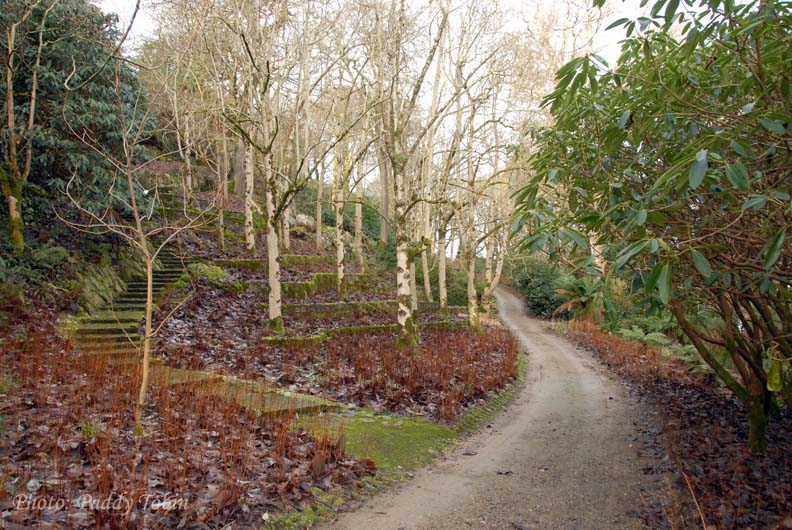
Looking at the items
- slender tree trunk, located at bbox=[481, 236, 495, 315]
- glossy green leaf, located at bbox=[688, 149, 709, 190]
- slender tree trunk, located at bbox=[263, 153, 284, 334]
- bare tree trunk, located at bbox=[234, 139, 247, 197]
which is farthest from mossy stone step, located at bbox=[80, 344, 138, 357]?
bare tree trunk, located at bbox=[234, 139, 247, 197]

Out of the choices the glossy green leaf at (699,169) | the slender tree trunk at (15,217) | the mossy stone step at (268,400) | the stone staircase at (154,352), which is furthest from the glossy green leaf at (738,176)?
the slender tree trunk at (15,217)

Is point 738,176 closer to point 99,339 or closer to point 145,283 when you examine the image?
point 99,339

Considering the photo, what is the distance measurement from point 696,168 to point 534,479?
13.1ft

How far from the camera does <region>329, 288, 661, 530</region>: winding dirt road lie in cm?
416

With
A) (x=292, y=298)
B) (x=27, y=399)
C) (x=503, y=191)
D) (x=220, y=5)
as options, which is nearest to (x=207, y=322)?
(x=292, y=298)

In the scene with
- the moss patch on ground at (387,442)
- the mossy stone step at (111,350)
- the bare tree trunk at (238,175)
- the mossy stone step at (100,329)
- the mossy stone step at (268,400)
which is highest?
the bare tree trunk at (238,175)

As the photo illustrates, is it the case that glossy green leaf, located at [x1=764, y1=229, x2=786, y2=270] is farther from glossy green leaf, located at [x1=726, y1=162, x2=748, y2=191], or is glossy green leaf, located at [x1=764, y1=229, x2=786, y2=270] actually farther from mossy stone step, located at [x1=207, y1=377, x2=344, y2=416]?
mossy stone step, located at [x1=207, y1=377, x2=344, y2=416]

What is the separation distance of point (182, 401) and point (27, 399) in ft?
4.96

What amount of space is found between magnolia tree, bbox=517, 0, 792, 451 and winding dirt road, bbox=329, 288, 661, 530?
1.81m

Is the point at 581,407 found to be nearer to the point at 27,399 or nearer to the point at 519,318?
the point at 27,399

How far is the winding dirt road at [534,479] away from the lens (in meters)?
4.16

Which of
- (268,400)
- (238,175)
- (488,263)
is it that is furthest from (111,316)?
(238,175)

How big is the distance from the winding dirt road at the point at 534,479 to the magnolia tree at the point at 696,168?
71.4 inches

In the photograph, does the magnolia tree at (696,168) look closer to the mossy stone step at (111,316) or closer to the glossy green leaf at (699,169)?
the glossy green leaf at (699,169)
